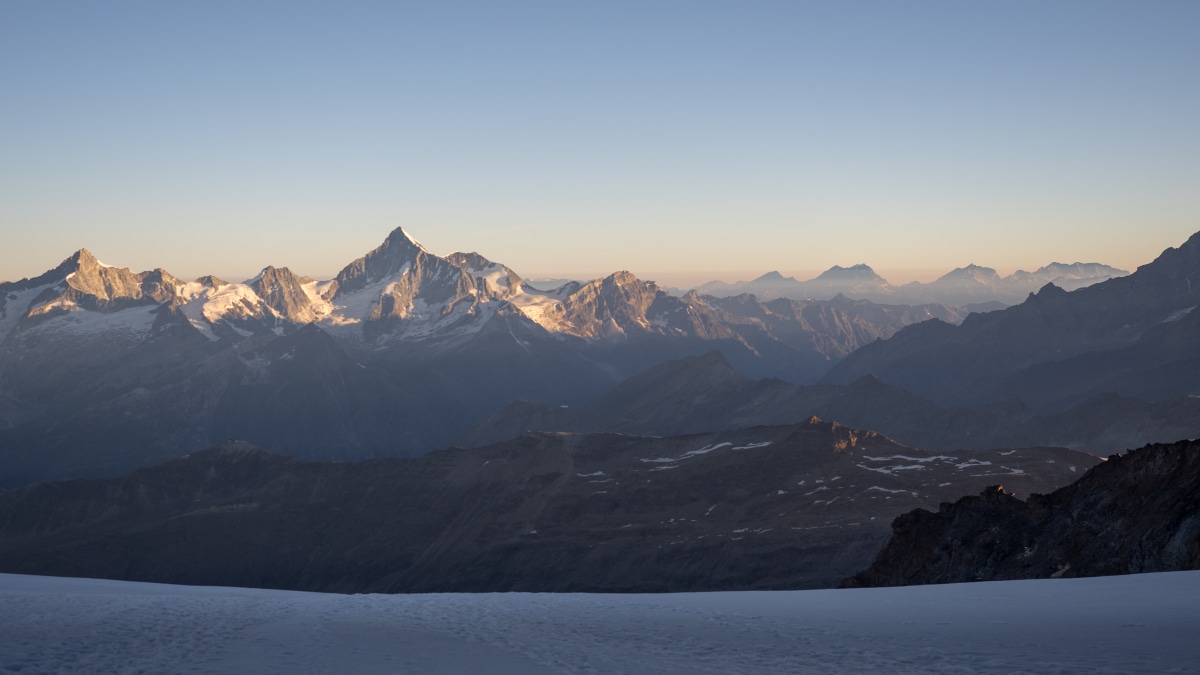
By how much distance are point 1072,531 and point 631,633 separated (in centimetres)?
6695

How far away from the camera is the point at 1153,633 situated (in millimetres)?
26203

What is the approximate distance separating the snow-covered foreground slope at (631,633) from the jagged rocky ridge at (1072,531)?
3655 centimetres

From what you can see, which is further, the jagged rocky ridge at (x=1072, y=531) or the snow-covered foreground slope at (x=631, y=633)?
the jagged rocky ridge at (x=1072, y=531)

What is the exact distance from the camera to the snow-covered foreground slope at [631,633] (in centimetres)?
2527

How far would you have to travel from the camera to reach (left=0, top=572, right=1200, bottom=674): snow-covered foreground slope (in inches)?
995

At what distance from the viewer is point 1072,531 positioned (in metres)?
85.1

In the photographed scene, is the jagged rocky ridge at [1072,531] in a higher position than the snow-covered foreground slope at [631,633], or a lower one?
lower

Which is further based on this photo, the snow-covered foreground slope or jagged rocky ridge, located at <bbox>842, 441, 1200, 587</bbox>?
jagged rocky ridge, located at <bbox>842, 441, 1200, 587</bbox>

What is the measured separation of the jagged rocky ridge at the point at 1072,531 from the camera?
6988cm

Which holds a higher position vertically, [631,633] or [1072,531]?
[631,633]

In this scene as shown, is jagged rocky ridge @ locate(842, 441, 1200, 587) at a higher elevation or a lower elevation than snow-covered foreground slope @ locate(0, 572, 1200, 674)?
lower

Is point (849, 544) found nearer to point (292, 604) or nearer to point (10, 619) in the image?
point (292, 604)

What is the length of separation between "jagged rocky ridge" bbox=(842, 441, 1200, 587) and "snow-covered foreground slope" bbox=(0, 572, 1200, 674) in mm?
36554

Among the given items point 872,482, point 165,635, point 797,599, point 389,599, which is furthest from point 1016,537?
point 872,482
